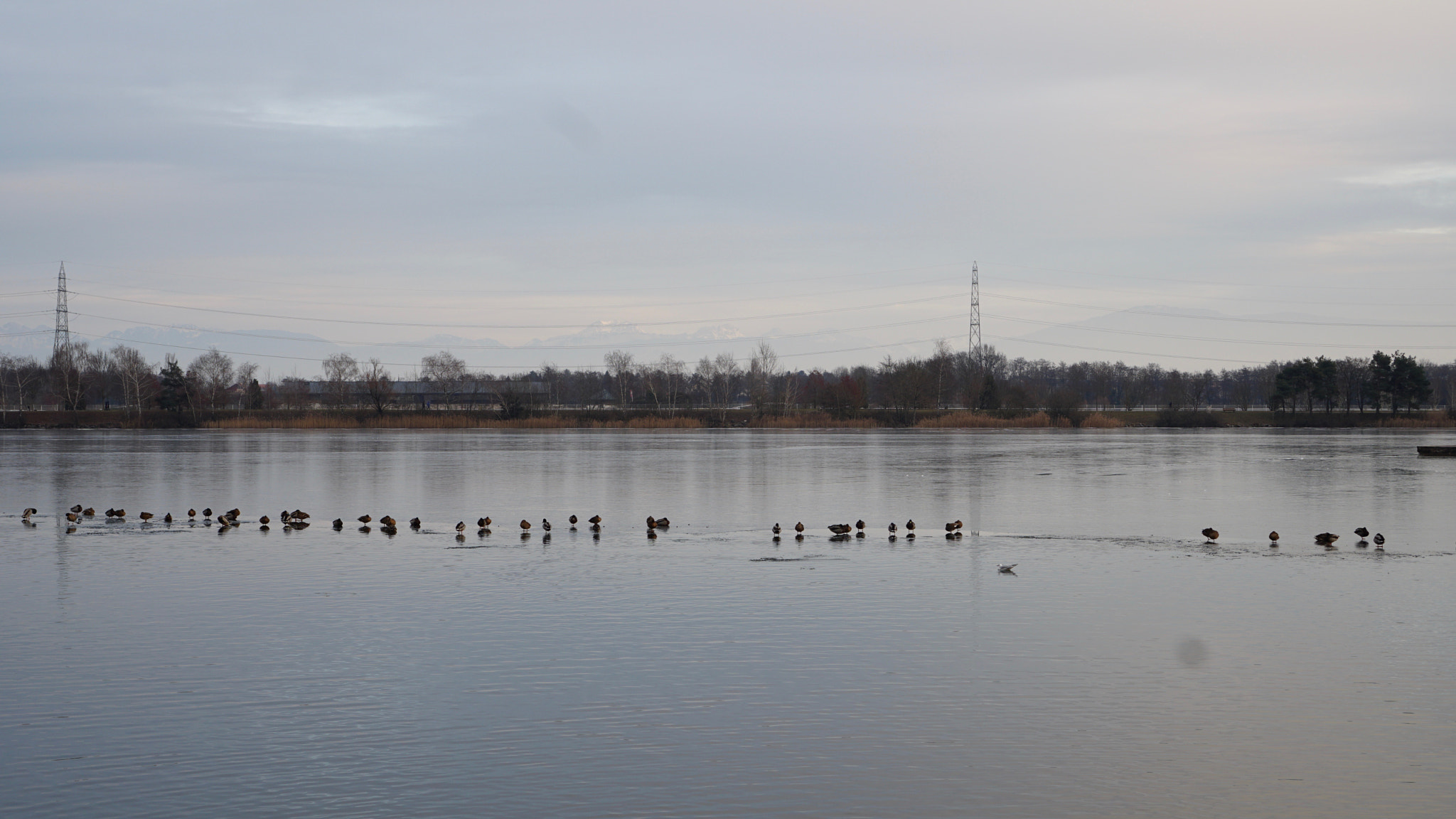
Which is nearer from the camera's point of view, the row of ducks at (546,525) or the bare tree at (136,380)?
the row of ducks at (546,525)

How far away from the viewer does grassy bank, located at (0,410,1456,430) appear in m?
82.6

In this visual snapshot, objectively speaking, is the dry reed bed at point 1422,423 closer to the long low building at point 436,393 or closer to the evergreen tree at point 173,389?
the long low building at point 436,393

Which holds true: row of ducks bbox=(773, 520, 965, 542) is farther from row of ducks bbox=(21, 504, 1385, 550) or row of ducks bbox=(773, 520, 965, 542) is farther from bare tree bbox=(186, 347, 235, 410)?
bare tree bbox=(186, 347, 235, 410)

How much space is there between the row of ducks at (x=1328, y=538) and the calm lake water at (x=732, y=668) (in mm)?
327

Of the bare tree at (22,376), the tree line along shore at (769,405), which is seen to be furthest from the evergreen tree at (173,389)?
the bare tree at (22,376)

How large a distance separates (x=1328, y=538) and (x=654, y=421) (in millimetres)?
69203

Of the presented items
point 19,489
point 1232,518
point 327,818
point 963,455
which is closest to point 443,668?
point 327,818

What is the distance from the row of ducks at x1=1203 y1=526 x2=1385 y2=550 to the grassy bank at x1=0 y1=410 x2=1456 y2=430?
63932 millimetres

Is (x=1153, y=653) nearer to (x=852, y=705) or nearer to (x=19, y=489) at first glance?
(x=852, y=705)

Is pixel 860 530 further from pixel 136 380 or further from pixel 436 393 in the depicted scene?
pixel 436 393

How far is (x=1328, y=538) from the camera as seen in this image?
1872 cm

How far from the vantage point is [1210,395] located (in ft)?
604

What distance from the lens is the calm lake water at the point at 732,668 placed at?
24.1ft

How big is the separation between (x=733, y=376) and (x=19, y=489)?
10743 cm
